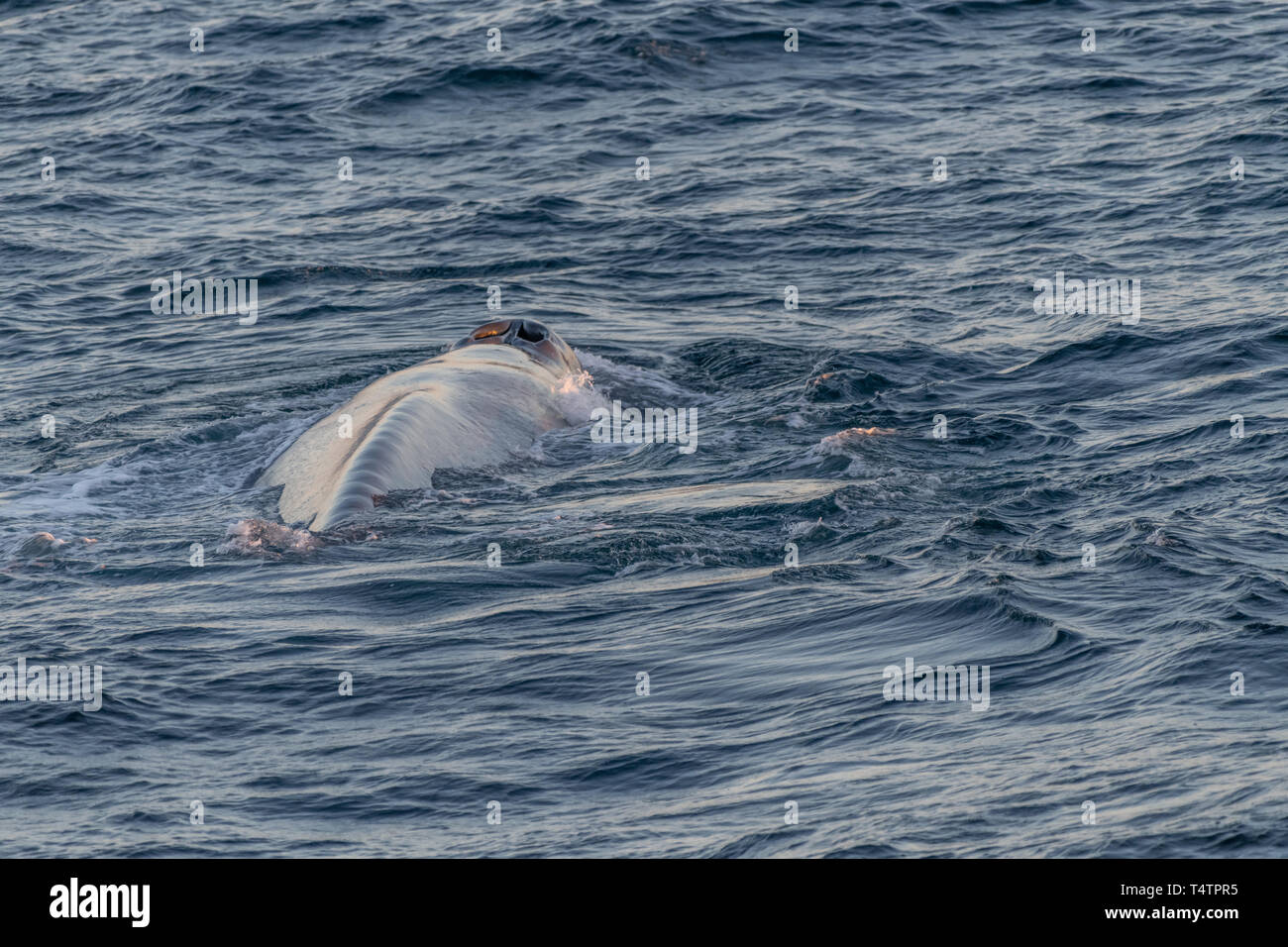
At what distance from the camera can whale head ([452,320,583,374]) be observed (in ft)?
70.1

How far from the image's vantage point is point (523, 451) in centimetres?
1880

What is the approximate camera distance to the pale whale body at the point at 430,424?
54.7ft

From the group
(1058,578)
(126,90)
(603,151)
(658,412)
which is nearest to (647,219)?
(603,151)

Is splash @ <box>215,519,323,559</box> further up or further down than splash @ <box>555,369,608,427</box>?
further down

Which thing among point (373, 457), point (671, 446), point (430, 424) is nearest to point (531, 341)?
point (671, 446)

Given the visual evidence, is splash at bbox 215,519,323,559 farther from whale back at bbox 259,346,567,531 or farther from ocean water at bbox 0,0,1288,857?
whale back at bbox 259,346,567,531

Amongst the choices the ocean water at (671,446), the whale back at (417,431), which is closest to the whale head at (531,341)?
the whale back at (417,431)

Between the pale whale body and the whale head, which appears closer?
the pale whale body

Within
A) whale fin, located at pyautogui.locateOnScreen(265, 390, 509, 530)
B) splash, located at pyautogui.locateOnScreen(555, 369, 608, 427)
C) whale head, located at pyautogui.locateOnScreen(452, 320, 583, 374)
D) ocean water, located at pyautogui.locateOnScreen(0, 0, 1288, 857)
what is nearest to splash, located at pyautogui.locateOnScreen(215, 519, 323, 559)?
ocean water, located at pyautogui.locateOnScreen(0, 0, 1288, 857)

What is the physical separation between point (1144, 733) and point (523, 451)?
9.27 m

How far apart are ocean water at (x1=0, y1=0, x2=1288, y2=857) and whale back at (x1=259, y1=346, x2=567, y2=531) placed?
364 millimetres

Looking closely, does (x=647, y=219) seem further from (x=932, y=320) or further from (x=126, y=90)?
(x=126, y=90)

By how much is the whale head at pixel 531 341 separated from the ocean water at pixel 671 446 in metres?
0.65

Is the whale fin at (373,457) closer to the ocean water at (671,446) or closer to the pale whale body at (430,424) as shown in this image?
the pale whale body at (430,424)
